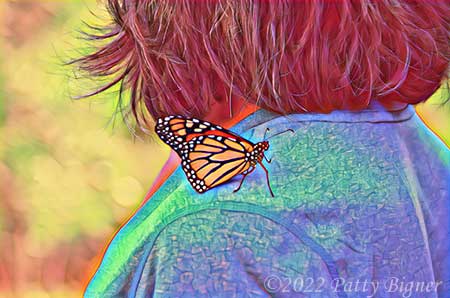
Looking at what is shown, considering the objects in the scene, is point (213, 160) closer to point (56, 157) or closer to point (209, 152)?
point (209, 152)

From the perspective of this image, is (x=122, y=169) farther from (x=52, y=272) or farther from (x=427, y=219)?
(x=427, y=219)

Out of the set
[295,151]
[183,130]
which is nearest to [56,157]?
[183,130]

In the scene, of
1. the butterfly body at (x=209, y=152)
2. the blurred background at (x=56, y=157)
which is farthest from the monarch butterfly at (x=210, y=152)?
the blurred background at (x=56, y=157)

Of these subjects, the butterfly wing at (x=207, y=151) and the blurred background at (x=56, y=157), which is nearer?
the butterfly wing at (x=207, y=151)

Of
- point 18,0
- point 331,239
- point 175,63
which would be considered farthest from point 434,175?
point 18,0

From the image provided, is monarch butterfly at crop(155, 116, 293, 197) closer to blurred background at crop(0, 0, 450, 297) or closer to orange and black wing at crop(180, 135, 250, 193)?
orange and black wing at crop(180, 135, 250, 193)

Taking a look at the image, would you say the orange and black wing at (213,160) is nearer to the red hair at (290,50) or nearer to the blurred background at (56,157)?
the red hair at (290,50)

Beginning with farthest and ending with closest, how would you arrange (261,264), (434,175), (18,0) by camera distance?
1. (18,0)
2. (434,175)
3. (261,264)
